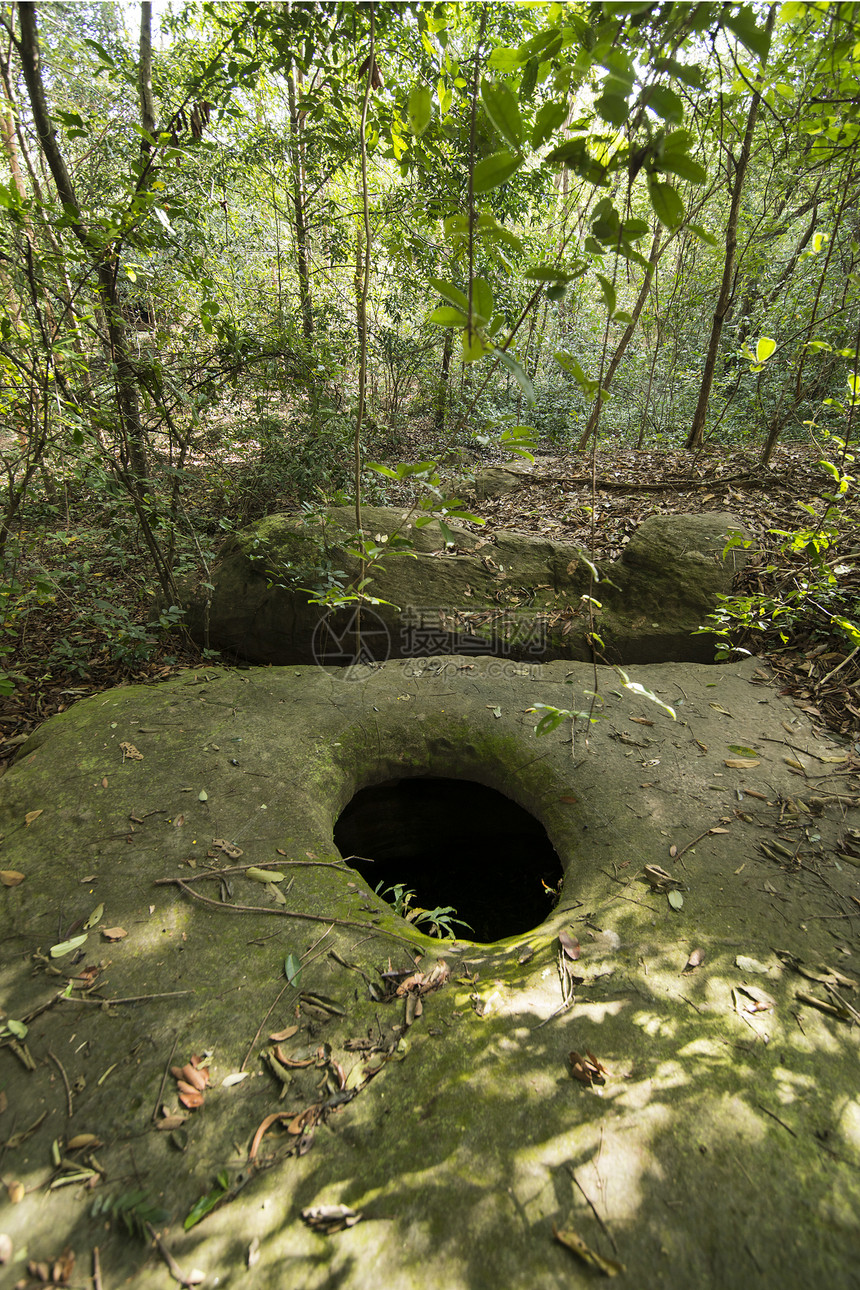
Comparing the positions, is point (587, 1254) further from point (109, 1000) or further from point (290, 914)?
point (109, 1000)

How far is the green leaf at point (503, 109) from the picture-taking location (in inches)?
33.7

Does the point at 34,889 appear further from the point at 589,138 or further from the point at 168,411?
the point at 589,138

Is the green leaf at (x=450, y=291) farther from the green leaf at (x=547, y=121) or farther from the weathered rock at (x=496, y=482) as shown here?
the weathered rock at (x=496, y=482)

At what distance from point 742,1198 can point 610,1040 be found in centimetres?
44

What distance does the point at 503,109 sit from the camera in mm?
869

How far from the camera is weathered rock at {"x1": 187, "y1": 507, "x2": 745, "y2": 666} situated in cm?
409

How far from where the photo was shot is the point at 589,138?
3.10ft

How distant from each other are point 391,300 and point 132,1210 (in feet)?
32.3

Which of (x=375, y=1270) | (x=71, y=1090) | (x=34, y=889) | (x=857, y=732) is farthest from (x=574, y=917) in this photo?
(x=34, y=889)

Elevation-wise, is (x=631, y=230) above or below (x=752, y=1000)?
above

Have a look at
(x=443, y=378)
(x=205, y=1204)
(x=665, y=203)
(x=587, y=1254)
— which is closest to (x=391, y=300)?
(x=443, y=378)

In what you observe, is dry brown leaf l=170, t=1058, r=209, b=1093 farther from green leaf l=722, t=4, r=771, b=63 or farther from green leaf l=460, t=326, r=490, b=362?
green leaf l=722, t=4, r=771, b=63

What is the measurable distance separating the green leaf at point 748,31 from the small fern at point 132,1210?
8.67 feet

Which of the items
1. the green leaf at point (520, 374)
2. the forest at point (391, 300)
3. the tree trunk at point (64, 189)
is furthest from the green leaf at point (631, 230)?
the tree trunk at point (64, 189)
